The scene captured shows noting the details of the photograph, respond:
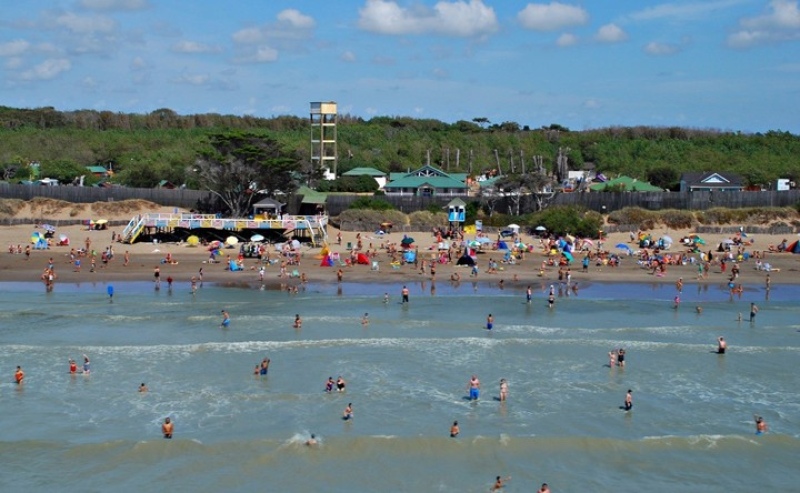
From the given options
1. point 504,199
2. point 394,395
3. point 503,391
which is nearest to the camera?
point 503,391

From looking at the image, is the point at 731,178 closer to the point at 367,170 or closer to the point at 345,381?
the point at 367,170

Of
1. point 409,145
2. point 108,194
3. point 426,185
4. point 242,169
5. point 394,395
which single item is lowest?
point 394,395

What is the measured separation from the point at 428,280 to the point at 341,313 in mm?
7552

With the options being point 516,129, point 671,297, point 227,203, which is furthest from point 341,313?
point 516,129

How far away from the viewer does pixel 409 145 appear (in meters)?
92.7

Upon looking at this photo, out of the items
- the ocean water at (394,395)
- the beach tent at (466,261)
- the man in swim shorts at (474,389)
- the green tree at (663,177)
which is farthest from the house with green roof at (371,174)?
the man in swim shorts at (474,389)

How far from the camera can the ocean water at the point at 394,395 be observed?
719 inches

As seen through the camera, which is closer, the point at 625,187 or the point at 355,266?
the point at 355,266

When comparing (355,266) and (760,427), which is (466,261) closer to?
(355,266)

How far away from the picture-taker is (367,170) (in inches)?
2795

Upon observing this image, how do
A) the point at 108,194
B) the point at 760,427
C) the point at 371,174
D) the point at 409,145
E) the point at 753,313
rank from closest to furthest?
the point at 760,427 → the point at 753,313 → the point at 108,194 → the point at 371,174 → the point at 409,145

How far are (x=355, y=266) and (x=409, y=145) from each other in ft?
172

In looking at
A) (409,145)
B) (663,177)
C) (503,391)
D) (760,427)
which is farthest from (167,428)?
(409,145)

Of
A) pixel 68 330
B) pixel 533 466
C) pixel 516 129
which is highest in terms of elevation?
pixel 516 129
